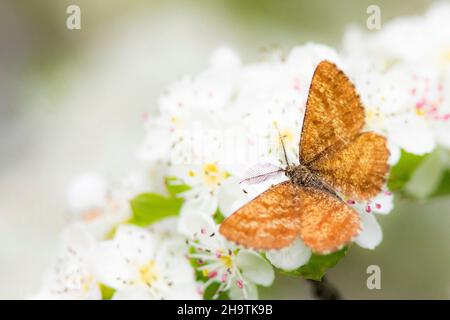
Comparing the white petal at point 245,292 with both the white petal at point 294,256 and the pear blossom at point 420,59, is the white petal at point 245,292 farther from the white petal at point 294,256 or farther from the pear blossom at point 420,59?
the pear blossom at point 420,59

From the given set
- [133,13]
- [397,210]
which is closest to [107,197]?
[397,210]

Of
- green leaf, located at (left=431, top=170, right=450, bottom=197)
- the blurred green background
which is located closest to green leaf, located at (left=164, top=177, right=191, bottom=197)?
green leaf, located at (left=431, top=170, right=450, bottom=197)

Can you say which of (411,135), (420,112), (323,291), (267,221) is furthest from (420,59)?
(267,221)

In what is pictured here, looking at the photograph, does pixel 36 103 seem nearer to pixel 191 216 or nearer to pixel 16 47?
pixel 16 47

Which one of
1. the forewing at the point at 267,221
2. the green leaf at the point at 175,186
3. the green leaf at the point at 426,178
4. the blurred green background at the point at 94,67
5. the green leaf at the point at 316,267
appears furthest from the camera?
the blurred green background at the point at 94,67

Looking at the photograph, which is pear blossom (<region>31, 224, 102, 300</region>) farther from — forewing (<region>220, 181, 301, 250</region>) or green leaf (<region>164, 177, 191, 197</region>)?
forewing (<region>220, 181, 301, 250</region>)

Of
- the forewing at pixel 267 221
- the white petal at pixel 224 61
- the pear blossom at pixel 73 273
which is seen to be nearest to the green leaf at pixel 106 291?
the pear blossom at pixel 73 273

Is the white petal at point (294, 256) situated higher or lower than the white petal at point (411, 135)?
lower
